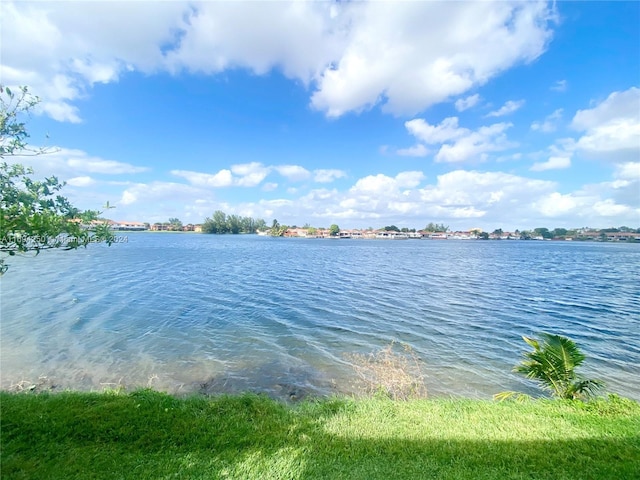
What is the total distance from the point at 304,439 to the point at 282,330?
9924 millimetres

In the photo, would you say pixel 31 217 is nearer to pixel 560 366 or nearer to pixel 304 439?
pixel 304 439

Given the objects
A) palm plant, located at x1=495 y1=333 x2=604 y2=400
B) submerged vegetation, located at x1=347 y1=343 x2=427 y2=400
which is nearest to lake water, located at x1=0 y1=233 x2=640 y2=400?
submerged vegetation, located at x1=347 y1=343 x2=427 y2=400

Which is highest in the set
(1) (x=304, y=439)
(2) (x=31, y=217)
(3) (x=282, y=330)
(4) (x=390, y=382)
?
(2) (x=31, y=217)

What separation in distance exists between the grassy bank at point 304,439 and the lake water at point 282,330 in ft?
11.6

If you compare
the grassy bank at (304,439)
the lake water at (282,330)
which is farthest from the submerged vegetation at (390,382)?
the grassy bank at (304,439)

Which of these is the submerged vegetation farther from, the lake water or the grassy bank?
the grassy bank

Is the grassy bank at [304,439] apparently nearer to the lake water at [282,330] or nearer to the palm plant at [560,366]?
the palm plant at [560,366]

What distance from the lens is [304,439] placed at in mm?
4699

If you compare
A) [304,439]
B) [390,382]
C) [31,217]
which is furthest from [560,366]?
[31,217]

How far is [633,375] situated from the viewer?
10.6 m

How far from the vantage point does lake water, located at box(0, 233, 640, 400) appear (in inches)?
380

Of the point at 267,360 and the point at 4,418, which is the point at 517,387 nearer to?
the point at 267,360

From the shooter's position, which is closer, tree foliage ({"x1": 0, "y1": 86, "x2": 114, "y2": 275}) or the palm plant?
tree foliage ({"x1": 0, "y1": 86, "x2": 114, "y2": 275})

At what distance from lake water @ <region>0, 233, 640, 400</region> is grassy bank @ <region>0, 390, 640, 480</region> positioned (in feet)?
11.6
